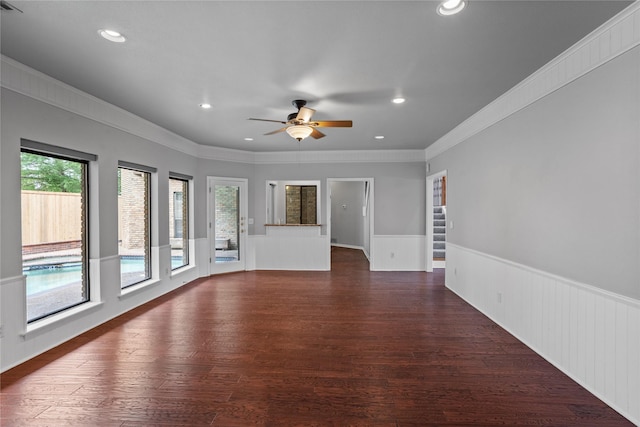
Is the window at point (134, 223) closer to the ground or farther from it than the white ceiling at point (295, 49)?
closer to the ground

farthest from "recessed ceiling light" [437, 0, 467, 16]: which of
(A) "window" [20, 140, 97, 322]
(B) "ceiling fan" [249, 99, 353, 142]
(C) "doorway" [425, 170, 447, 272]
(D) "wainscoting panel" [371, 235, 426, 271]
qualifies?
(D) "wainscoting panel" [371, 235, 426, 271]

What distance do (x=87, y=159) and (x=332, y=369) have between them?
11.5ft

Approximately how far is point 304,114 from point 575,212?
2642 millimetres

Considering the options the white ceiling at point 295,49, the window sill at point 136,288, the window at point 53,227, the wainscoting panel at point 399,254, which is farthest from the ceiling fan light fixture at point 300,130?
the wainscoting panel at point 399,254

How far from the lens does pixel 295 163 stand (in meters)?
6.78

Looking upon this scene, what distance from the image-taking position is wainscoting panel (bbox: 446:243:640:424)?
1.97 meters

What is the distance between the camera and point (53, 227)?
10.3 ft

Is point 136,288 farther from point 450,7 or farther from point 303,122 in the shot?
point 450,7

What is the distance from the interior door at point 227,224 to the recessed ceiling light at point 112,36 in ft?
13.1

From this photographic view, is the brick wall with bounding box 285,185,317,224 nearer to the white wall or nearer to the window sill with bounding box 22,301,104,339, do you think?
the white wall

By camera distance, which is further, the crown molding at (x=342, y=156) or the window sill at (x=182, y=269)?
the crown molding at (x=342, y=156)

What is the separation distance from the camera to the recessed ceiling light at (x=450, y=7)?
1.82 m

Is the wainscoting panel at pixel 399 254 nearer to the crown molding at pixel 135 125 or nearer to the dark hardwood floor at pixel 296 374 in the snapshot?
the crown molding at pixel 135 125

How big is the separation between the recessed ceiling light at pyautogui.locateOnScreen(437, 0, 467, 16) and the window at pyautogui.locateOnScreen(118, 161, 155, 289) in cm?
401
